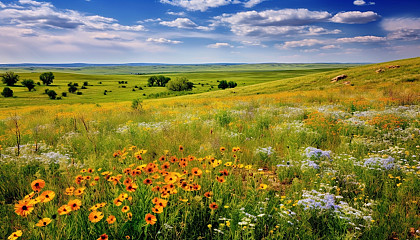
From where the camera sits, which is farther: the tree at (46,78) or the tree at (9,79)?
the tree at (46,78)

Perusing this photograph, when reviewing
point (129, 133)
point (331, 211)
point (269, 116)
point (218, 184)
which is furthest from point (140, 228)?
point (269, 116)

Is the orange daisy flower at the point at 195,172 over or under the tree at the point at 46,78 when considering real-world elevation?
under

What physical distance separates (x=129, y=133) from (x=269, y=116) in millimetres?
5825

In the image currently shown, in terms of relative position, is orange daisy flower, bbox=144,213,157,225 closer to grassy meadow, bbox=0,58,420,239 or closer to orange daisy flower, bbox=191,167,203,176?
grassy meadow, bbox=0,58,420,239

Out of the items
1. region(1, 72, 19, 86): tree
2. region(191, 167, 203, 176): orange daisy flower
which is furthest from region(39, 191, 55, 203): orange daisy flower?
region(1, 72, 19, 86): tree

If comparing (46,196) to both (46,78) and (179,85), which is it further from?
(46,78)

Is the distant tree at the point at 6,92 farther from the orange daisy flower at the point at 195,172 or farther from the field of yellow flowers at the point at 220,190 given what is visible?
the orange daisy flower at the point at 195,172

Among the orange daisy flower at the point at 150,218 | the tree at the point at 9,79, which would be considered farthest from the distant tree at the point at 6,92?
the orange daisy flower at the point at 150,218

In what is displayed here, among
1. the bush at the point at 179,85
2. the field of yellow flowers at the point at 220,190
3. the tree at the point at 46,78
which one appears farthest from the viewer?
the tree at the point at 46,78

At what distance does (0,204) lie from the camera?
3582mm

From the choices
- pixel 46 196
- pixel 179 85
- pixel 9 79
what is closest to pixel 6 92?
pixel 9 79

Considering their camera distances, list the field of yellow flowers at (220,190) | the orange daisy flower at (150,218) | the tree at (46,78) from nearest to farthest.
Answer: the orange daisy flower at (150,218)
the field of yellow flowers at (220,190)
the tree at (46,78)

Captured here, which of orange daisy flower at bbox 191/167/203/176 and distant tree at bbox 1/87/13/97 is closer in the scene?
orange daisy flower at bbox 191/167/203/176

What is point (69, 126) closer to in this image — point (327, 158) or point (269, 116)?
point (269, 116)
